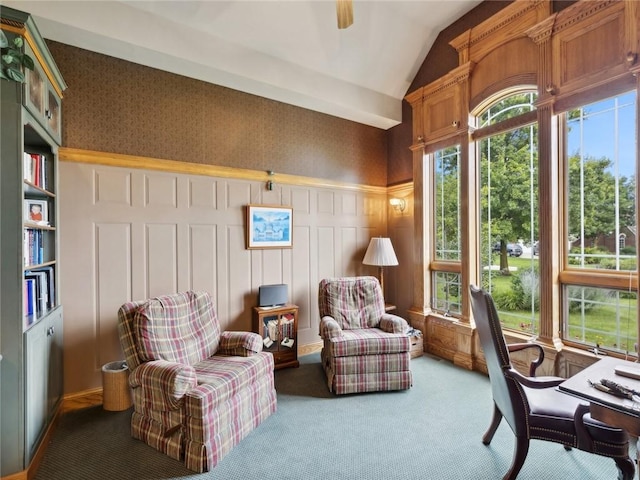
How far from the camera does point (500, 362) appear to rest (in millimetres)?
1786

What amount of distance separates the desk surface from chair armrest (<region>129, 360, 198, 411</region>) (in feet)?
6.95

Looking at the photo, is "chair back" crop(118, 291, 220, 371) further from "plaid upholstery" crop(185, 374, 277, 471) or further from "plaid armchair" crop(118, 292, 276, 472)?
"plaid upholstery" crop(185, 374, 277, 471)

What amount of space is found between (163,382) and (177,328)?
514 millimetres

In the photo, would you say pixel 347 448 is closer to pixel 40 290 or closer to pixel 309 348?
pixel 309 348

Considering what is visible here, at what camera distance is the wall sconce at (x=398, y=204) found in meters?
4.40

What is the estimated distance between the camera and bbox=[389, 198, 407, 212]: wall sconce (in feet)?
14.4

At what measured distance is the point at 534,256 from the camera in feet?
10.0

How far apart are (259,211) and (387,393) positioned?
91.8 inches

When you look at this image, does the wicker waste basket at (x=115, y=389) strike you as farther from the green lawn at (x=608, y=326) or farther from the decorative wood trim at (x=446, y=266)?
the green lawn at (x=608, y=326)

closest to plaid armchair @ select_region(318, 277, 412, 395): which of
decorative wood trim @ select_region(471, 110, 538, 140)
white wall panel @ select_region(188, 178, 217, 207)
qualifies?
white wall panel @ select_region(188, 178, 217, 207)

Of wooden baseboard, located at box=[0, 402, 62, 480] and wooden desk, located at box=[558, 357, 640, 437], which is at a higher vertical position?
wooden desk, located at box=[558, 357, 640, 437]

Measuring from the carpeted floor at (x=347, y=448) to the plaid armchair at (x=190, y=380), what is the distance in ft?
0.37

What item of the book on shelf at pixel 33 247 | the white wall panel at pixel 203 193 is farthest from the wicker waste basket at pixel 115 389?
the white wall panel at pixel 203 193

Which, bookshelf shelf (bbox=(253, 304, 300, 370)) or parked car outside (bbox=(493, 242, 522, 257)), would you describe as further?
bookshelf shelf (bbox=(253, 304, 300, 370))
